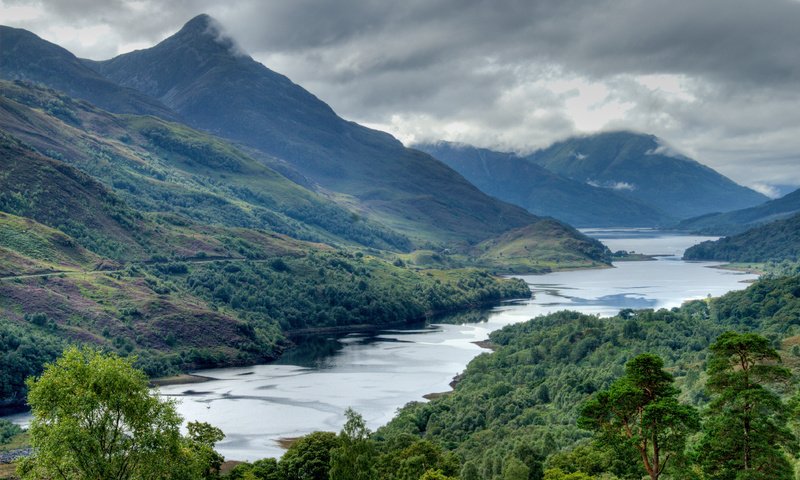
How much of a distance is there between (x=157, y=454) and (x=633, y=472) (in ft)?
106

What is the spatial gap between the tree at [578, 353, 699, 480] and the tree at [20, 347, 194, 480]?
2930cm

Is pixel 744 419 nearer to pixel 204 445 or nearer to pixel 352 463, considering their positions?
pixel 204 445

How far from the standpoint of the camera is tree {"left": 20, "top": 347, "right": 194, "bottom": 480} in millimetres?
50594

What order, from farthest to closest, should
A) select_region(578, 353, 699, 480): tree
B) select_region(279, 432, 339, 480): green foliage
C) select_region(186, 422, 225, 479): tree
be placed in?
1. select_region(279, 432, 339, 480): green foliage
2. select_region(186, 422, 225, 479): tree
3. select_region(578, 353, 699, 480): tree

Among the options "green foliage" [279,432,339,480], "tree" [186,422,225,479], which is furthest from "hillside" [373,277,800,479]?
"tree" [186,422,225,479]

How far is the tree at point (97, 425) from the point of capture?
50.6m

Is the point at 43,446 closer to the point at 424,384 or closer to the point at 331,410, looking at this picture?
the point at 331,410

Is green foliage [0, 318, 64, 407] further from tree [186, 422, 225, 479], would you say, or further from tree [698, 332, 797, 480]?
tree [698, 332, 797, 480]

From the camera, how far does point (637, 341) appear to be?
15950 cm

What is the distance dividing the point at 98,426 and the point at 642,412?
3487 cm

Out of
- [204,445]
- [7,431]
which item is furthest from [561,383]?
[7,431]

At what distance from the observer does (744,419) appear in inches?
1697

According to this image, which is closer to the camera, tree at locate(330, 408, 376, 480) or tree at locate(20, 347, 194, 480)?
tree at locate(20, 347, 194, 480)

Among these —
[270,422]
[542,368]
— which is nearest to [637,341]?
[542,368]
